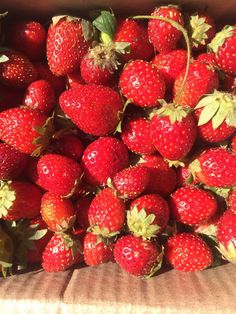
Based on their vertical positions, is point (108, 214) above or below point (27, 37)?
below

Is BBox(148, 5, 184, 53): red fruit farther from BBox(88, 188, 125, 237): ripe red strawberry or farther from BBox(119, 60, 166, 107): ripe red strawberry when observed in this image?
BBox(88, 188, 125, 237): ripe red strawberry

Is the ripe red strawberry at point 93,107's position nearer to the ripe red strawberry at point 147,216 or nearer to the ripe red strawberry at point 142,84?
the ripe red strawberry at point 142,84

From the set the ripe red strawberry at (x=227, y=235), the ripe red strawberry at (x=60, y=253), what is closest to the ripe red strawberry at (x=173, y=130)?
the ripe red strawberry at (x=227, y=235)

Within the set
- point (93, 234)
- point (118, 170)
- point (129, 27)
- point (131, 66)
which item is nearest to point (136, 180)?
point (118, 170)

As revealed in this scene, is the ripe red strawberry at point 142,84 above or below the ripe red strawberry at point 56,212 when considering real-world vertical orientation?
above

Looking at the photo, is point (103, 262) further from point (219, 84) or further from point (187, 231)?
point (219, 84)

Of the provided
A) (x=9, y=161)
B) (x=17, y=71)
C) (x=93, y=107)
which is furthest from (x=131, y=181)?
(x=17, y=71)

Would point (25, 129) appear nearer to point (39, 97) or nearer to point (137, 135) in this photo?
point (39, 97)
